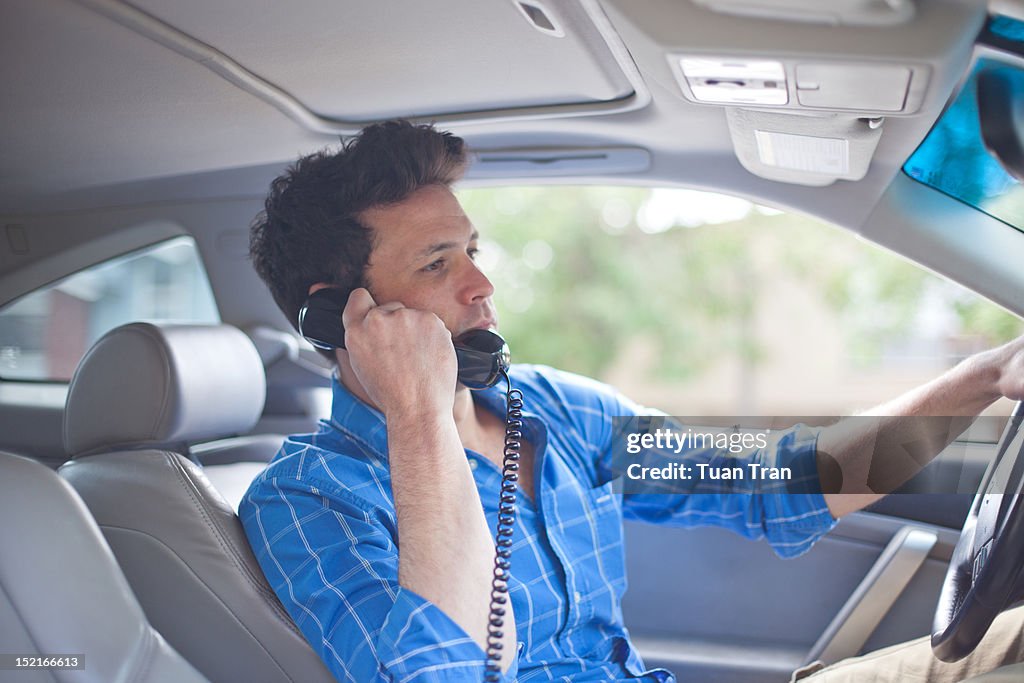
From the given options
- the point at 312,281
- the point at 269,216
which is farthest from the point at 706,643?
the point at 269,216

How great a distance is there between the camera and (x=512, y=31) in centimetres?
137

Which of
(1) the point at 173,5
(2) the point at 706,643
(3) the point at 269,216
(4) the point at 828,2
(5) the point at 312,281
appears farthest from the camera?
(2) the point at 706,643

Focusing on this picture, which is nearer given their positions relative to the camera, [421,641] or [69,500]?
[421,641]

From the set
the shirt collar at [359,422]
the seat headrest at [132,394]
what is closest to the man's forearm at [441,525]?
the shirt collar at [359,422]

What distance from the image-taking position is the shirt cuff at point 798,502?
1620 millimetres

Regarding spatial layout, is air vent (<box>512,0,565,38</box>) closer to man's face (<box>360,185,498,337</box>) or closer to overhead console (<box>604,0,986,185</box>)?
overhead console (<box>604,0,986,185</box>)

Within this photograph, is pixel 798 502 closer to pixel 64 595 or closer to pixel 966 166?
pixel 966 166

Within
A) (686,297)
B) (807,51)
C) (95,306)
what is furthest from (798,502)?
(686,297)

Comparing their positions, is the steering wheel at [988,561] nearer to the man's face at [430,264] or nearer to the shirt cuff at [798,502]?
the shirt cuff at [798,502]

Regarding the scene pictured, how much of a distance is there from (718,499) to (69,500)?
108 centimetres

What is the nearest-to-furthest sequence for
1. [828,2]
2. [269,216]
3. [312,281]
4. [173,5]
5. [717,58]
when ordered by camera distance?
[828,2] → [717,58] → [173,5] → [312,281] → [269,216]

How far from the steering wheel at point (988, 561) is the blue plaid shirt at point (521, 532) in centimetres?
33

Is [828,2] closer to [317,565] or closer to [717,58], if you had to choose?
[717,58]

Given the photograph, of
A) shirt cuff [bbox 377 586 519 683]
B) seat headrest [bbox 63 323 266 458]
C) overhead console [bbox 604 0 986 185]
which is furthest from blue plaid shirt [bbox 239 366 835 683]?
overhead console [bbox 604 0 986 185]
